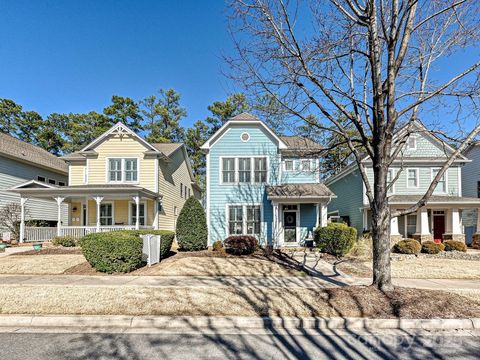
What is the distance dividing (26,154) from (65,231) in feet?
24.4

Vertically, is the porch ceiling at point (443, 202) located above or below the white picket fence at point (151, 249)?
above

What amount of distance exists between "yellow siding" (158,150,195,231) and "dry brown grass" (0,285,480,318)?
1353 centimetres

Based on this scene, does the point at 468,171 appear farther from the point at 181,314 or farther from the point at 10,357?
the point at 10,357

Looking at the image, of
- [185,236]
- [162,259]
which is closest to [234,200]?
[185,236]

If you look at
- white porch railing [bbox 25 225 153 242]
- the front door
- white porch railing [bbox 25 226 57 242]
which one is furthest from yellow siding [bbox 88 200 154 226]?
the front door

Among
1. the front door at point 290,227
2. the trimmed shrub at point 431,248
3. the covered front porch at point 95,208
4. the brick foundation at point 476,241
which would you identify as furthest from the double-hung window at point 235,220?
the brick foundation at point 476,241

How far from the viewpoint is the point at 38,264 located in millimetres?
11180

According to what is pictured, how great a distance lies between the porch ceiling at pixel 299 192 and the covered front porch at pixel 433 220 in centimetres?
475

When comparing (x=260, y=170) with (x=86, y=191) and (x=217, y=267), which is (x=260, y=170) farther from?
(x=86, y=191)

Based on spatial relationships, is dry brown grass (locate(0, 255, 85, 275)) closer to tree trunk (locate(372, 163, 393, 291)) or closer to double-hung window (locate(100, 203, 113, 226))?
double-hung window (locate(100, 203, 113, 226))

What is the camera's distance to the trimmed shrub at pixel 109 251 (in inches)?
384

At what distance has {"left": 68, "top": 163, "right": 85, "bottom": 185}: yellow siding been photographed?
66.9 ft

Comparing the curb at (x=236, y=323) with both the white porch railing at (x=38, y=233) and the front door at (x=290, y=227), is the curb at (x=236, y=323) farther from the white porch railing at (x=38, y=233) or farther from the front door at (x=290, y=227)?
the white porch railing at (x=38, y=233)

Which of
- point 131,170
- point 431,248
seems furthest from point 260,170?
point 431,248
